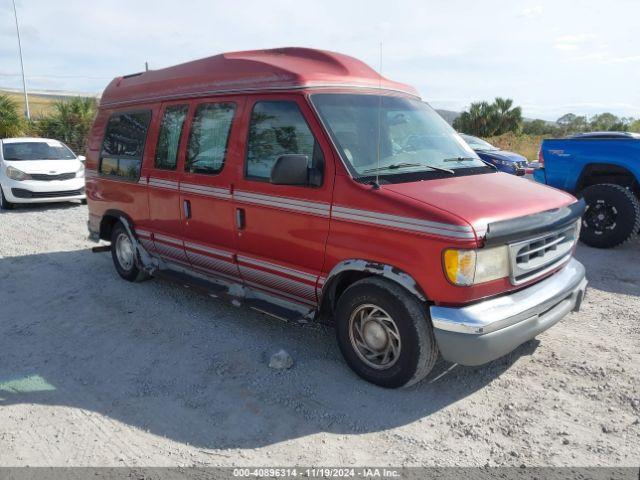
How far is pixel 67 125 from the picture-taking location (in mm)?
21953

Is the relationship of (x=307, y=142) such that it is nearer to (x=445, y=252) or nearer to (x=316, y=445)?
(x=445, y=252)

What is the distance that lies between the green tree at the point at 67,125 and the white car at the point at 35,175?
416 inches

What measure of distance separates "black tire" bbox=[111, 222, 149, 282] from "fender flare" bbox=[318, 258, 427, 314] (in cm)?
298

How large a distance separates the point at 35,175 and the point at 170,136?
736 centimetres

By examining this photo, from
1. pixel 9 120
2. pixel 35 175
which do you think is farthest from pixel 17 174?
pixel 9 120

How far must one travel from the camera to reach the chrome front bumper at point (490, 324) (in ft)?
10.3

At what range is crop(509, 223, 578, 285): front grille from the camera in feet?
11.0

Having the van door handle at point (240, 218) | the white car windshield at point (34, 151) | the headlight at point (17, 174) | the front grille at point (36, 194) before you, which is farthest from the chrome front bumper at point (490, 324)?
the white car windshield at point (34, 151)

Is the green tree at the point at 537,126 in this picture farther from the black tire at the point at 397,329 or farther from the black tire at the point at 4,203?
the black tire at the point at 397,329

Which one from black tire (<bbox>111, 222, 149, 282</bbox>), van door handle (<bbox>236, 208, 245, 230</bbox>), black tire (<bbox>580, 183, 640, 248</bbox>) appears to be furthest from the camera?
black tire (<bbox>580, 183, 640, 248</bbox>)

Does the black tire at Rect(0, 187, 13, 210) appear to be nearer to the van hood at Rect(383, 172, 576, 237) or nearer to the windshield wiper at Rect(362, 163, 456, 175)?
the windshield wiper at Rect(362, 163, 456, 175)

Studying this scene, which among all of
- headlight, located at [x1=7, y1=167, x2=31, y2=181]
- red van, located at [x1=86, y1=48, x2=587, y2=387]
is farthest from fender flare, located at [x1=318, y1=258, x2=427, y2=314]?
headlight, located at [x1=7, y1=167, x2=31, y2=181]

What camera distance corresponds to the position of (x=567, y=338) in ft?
14.5

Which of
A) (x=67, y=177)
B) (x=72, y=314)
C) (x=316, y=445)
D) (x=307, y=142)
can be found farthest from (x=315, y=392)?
(x=67, y=177)
